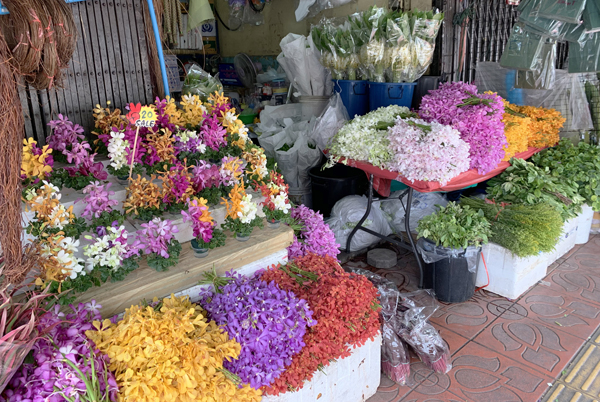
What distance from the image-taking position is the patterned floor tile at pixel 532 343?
2.92 meters

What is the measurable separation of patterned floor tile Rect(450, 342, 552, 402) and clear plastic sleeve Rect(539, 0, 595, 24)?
10.8 ft

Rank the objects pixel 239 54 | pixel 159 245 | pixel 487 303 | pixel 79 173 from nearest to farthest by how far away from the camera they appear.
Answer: pixel 159 245 < pixel 79 173 < pixel 487 303 < pixel 239 54

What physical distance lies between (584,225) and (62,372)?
5069mm

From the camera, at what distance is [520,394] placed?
264 centimetres

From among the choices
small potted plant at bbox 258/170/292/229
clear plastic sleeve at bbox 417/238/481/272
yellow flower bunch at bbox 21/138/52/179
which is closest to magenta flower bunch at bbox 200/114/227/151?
small potted plant at bbox 258/170/292/229

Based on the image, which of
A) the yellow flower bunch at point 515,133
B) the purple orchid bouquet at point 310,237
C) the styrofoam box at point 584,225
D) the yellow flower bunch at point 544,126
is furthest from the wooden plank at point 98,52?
the styrofoam box at point 584,225

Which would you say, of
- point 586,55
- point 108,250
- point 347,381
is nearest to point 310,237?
point 347,381

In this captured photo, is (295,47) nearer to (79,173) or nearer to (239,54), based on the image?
(239,54)

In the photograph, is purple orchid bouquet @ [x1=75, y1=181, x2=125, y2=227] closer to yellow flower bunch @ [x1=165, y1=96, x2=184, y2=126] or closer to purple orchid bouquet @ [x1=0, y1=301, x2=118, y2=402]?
purple orchid bouquet @ [x1=0, y1=301, x2=118, y2=402]

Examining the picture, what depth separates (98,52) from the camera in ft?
9.95

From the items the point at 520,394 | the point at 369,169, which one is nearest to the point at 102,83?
the point at 369,169

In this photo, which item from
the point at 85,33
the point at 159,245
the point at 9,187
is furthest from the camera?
the point at 85,33

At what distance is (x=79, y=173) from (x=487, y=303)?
10.8ft

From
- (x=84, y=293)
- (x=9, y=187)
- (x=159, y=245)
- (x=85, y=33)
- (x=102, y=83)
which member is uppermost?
(x=85, y=33)
